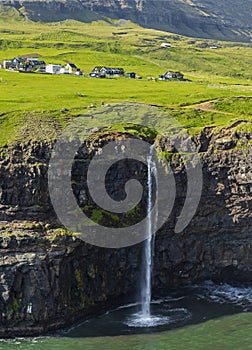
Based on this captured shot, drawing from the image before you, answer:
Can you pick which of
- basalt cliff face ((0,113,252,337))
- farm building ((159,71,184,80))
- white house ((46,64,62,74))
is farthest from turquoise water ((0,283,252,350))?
white house ((46,64,62,74))

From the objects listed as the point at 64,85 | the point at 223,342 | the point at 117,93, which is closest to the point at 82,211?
the point at 223,342

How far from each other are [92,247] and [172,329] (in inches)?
410

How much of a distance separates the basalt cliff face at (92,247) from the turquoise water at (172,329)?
6.80 feet

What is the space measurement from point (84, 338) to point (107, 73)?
2555 inches

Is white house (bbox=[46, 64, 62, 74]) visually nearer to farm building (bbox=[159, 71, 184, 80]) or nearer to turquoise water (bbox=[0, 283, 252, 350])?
farm building (bbox=[159, 71, 184, 80])

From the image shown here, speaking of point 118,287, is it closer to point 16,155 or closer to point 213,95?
point 16,155

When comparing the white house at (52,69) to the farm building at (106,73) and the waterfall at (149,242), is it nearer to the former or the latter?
the farm building at (106,73)

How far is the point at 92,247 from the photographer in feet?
194

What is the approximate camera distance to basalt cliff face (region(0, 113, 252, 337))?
182 feet

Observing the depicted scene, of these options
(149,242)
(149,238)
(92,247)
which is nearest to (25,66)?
(149,238)

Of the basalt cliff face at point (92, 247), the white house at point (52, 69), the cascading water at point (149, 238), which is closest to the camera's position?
the basalt cliff face at point (92, 247)

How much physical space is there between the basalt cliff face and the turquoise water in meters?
2.07

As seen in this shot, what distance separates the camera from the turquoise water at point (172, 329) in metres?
53.0

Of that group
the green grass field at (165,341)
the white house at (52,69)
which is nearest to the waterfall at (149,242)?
the green grass field at (165,341)
